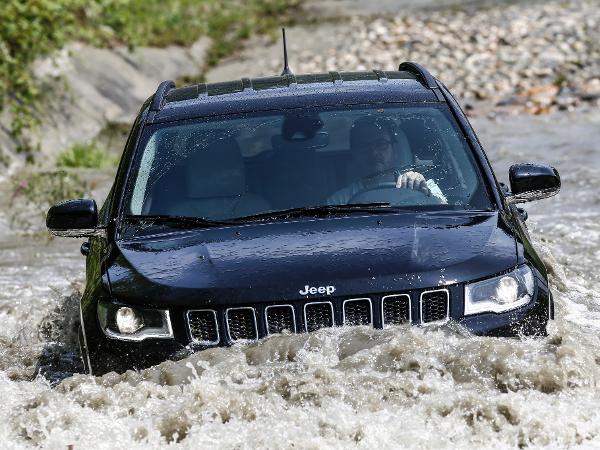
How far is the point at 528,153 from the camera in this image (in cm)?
1628

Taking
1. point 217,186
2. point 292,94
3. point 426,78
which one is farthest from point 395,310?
point 426,78

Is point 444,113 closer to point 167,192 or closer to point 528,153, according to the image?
point 167,192

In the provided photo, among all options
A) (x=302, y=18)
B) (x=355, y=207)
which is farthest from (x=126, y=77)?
(x=355, y=207)

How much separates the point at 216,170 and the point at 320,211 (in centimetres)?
76

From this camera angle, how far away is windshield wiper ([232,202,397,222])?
254 inches

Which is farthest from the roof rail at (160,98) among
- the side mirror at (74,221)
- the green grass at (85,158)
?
the green grass at (85,158)

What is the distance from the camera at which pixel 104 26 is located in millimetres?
21000

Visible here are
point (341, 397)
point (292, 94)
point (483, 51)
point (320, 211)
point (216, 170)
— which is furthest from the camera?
point (483, 51)

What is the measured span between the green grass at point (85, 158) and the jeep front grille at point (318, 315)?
11006 millimetres

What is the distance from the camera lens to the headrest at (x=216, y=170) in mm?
6879

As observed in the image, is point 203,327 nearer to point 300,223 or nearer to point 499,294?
point 300,223

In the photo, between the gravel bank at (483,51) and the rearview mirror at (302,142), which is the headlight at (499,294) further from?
the gravel bank at (483,51)

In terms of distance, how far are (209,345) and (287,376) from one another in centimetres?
36

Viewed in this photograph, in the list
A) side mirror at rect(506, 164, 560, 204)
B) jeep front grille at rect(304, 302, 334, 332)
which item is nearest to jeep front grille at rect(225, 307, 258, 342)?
jeep front grille at rect(304, 302, 334, 332)
